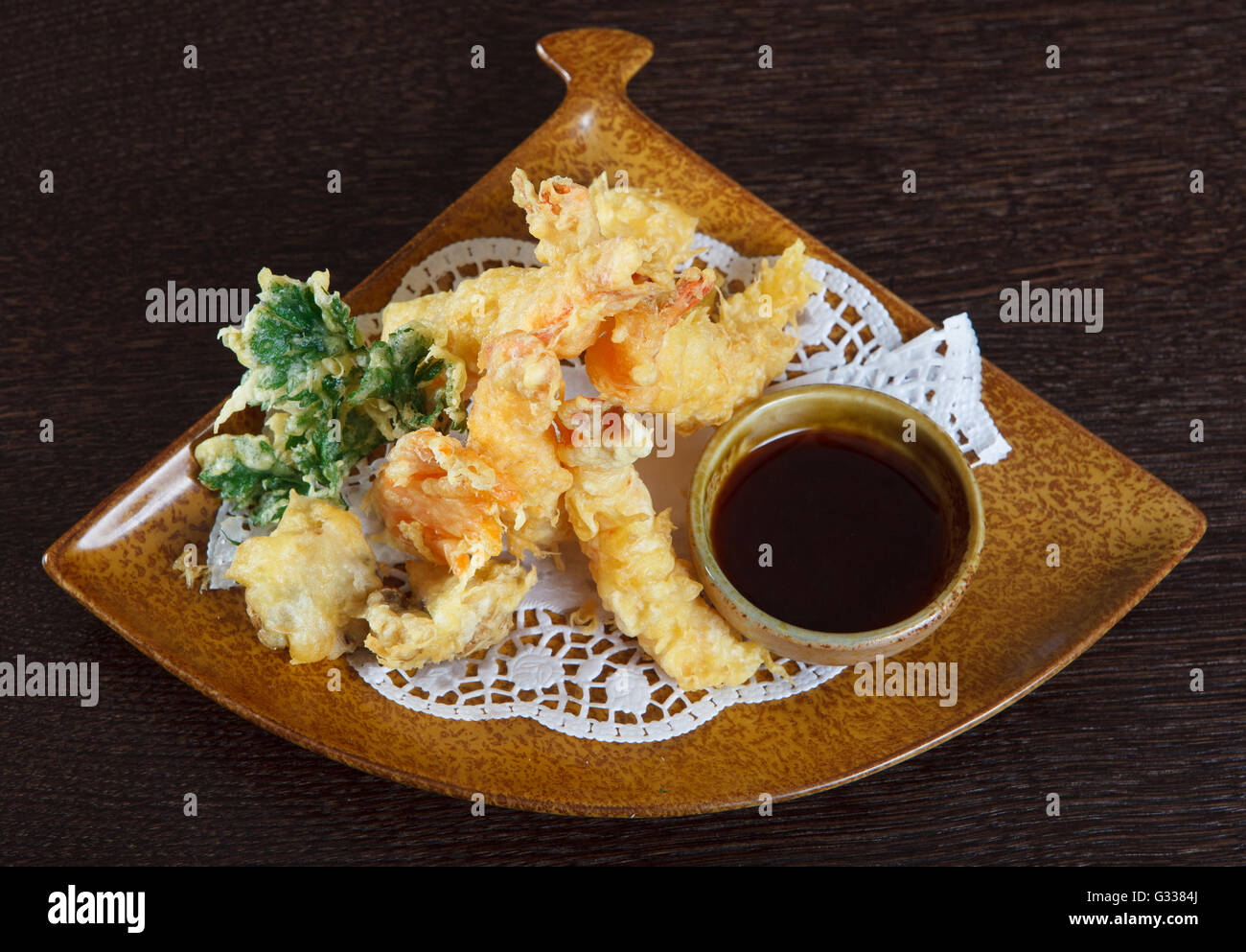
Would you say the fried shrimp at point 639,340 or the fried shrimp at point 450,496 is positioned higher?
the fried shrimp at point 639,340

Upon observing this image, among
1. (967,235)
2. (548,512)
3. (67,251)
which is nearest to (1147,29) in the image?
(967,235)

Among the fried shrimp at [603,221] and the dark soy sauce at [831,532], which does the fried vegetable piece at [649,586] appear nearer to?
the dark soy sauce at [831,532]

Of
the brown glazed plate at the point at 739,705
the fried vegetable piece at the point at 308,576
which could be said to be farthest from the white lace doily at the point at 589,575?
the fried vegetable piece at the point at 308,576

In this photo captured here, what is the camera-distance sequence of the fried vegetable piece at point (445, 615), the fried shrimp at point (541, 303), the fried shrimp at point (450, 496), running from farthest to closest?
the fried vegetable piece at point (445, 615)
the fried shrimp at point (450, 496)
the fried shrimp at point (541, 303)

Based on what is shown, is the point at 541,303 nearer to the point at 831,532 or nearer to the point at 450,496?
the point at 450,496

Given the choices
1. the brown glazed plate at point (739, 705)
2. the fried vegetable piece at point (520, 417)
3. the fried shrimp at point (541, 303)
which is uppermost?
the fried shrimp at point (541, 303)
